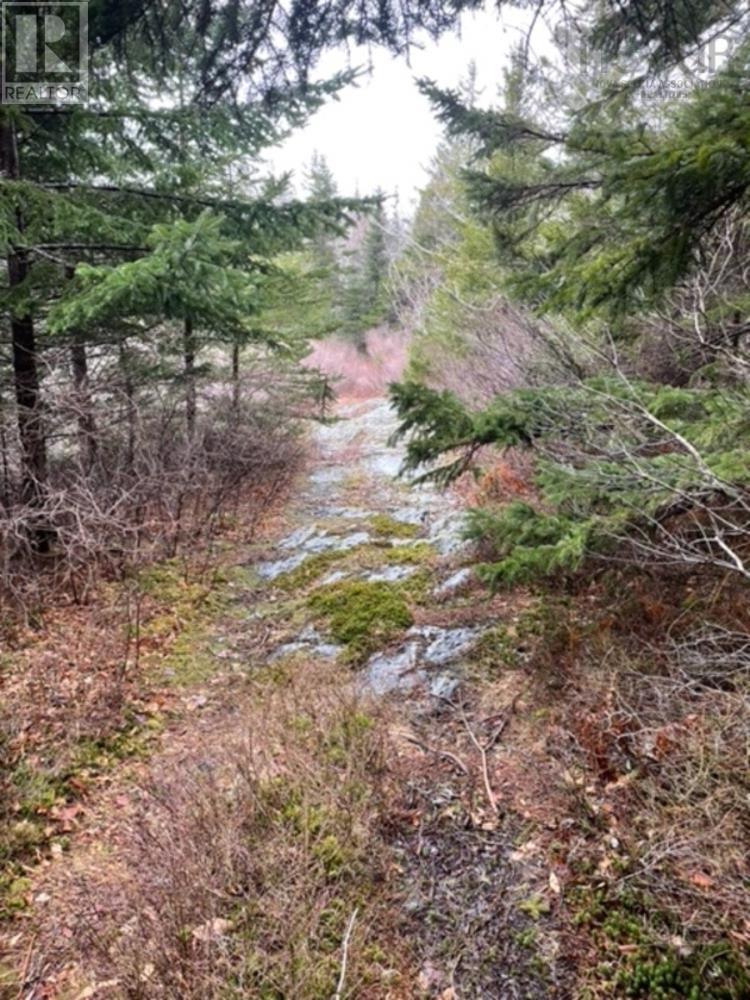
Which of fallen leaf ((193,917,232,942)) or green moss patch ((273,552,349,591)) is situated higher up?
fallen leaf ((193,917,232,942))

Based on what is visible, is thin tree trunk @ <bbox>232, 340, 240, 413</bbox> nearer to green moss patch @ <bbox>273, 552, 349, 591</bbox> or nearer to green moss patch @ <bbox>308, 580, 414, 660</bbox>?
green moss patch @ <bbox>273, 552, 349, 591</bbox>

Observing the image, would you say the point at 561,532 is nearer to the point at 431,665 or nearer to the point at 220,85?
the point at 431,665

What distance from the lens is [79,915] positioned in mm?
2434

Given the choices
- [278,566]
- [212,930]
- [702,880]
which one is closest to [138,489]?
[278,566]

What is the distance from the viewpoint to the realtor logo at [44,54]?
326 centimetres

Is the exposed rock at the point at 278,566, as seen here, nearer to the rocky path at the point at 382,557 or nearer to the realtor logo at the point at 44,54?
the rocky path at the point at 382,557

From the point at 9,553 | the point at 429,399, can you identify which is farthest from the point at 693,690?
the point at 9,553

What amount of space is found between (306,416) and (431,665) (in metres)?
6.90

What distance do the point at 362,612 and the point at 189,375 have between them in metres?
4.61

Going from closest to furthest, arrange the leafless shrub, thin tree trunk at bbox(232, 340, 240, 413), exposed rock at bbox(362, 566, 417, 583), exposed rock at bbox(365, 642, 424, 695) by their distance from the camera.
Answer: exposed rock at bbox(365, 642, 424, 695), the leafless shrub, exposed rock at bbox(362, 566, 417, 583), thin tree trunk at bbox(232, 340, 240, 413)

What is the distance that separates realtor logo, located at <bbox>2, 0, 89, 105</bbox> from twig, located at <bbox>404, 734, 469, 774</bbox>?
4273mm

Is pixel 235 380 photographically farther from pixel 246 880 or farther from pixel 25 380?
pixel 246 880

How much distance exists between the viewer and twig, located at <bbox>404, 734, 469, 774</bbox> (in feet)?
10.3

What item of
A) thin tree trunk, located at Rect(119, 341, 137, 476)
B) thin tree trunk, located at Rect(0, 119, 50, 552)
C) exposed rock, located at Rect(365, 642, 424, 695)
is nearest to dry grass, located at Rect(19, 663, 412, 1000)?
exposed rock, located at Rect(365, 642, 424, 695)
